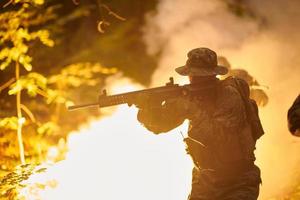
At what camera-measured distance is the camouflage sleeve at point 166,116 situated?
5172 millimetres

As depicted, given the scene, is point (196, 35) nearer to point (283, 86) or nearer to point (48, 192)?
point (283, 86)

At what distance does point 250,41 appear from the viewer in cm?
1249

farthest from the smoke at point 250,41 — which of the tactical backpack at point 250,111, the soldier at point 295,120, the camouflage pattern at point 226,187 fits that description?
the soldier at point 295,120

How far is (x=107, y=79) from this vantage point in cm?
1205

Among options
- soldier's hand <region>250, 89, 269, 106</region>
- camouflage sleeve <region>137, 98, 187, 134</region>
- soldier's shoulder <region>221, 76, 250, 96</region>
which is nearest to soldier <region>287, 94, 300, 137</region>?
soldier's shoulder <region>221, 76, 250, 96</region>

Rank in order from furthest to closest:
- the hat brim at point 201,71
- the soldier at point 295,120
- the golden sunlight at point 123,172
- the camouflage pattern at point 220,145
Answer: the golden sunlight at point 123,172 < the hat brim at point 201,71 < the camouflage pattern at point 220,145 < the soldier at point 295,120

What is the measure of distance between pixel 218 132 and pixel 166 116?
53 centimetres

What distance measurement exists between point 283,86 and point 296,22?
295 cm

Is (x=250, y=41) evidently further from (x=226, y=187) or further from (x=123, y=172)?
(x=226, y=187)

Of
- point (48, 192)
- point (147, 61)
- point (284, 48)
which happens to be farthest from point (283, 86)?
point (48, 192)

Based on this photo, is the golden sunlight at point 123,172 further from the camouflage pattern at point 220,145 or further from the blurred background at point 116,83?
the camouflage pattern at point 220,145

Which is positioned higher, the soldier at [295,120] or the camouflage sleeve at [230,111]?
the camouflage sleeve at [230,111]

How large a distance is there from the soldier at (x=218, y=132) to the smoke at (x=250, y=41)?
434 cm

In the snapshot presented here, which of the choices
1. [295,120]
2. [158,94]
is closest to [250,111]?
[158,94]
